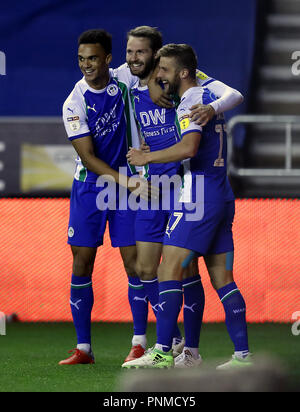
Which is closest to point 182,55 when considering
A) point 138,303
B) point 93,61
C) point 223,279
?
point 93,61

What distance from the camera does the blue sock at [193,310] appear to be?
4215 millimetres

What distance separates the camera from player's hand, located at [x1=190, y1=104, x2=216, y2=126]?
3.75 metres

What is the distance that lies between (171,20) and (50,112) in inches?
71.6

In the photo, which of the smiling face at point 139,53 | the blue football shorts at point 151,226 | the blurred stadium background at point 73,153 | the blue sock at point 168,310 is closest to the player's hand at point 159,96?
the smiling face at point 139,53

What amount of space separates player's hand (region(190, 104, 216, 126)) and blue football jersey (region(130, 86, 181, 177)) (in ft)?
1.61

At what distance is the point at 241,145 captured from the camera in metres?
8.63

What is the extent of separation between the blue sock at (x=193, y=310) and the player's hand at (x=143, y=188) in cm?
49

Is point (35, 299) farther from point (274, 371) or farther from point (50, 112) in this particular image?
point (274, 371)

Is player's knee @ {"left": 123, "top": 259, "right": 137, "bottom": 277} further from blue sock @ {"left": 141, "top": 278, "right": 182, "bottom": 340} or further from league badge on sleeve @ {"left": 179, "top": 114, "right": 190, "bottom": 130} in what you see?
league badge on sleeve @ {"left": 179, "top": 114, "right": 190, "bottom": 130}

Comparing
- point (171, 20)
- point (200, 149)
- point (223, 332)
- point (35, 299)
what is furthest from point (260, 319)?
point (171, 20)

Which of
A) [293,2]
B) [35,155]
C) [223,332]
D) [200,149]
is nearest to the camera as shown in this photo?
[200,149]

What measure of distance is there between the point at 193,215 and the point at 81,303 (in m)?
1.11

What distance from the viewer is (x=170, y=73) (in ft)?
12.8

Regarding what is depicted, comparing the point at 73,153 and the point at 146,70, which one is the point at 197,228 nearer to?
the point at 146,70
